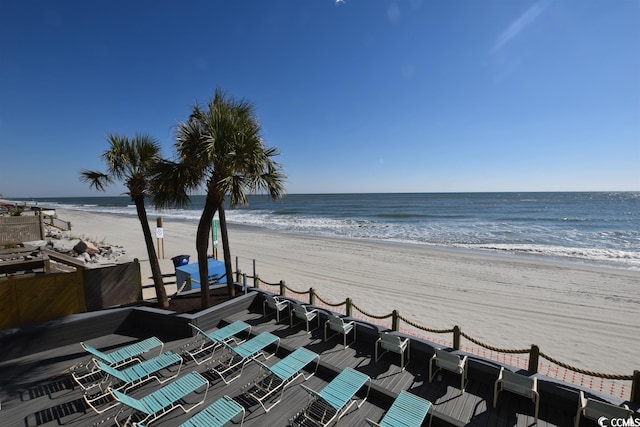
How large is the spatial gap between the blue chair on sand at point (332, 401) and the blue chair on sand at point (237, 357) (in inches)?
58.7

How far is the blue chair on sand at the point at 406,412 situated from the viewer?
13.9ft

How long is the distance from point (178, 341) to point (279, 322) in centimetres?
260

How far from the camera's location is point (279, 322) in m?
8.16

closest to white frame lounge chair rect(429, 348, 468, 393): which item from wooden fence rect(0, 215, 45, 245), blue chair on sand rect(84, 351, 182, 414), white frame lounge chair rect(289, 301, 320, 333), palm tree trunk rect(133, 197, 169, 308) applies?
white frame lounge chair rect(289, 301, 320, 333)

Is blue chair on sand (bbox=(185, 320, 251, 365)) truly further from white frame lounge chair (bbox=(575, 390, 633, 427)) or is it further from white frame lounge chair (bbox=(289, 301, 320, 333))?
white frame lounge chair (bbox=(575, 390, 633, 427))

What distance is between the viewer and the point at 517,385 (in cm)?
480

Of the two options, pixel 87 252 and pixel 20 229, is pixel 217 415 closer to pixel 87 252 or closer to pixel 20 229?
pixel 20 229

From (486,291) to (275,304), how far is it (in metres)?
10.4

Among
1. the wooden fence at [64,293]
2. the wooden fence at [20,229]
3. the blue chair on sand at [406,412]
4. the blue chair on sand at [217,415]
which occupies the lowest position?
the blue chair on sand at [406,412]

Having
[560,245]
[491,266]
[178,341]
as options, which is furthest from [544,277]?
[178,341]

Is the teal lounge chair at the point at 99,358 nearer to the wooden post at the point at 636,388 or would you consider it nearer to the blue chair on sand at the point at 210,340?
the blue chair on sand at the point at 210,340

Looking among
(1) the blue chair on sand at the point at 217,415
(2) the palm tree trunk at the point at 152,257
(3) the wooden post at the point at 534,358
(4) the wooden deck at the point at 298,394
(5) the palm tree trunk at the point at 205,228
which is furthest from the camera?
(2) the palm tree trunk at the point at 152,257

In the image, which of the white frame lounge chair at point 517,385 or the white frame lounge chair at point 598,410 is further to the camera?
the white frame lounge chair at point 517,385

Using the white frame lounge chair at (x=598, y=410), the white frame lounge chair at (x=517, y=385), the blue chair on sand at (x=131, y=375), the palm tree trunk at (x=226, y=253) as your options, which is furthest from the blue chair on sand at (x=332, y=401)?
the palm tree trunk at (x=226, y=253)
